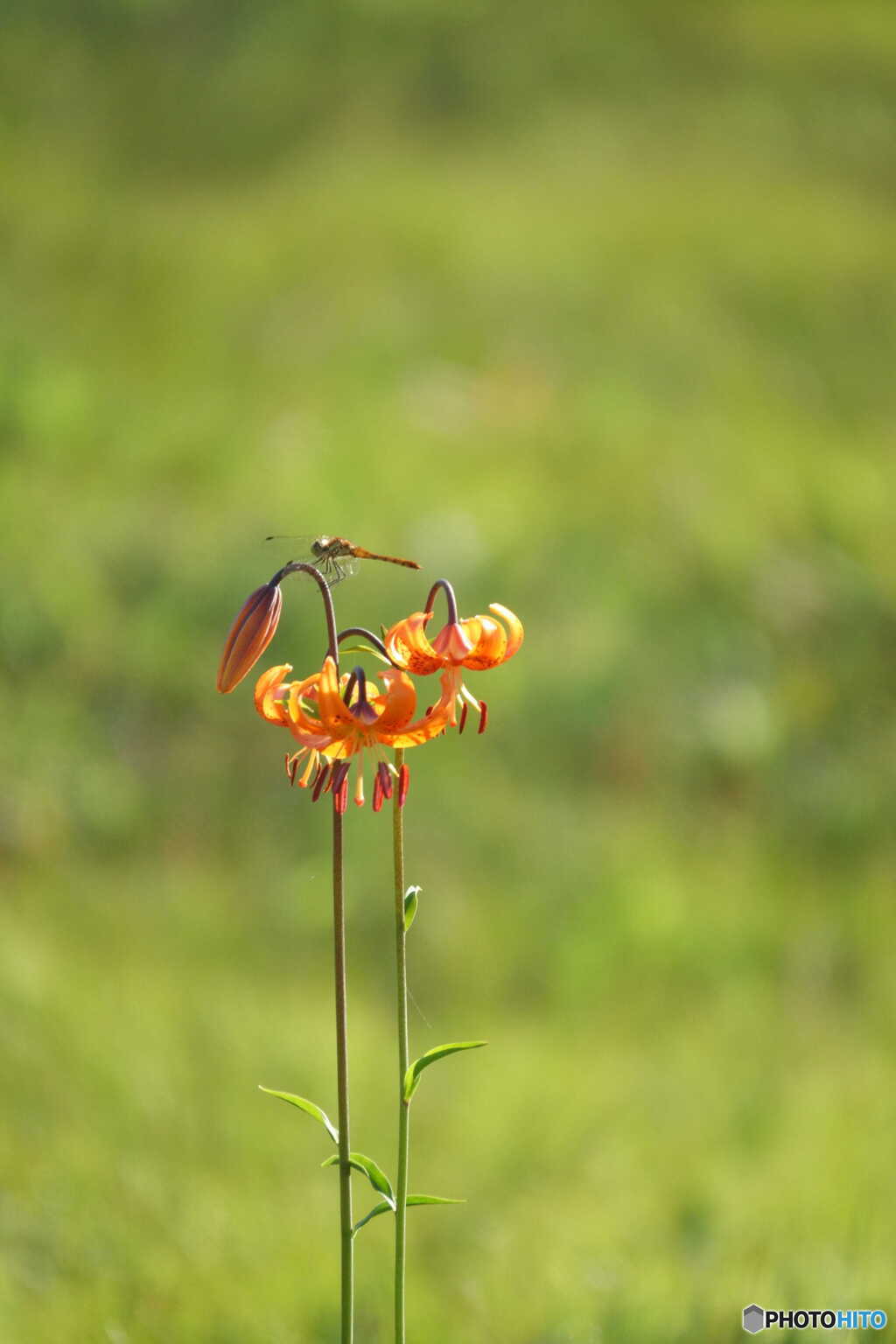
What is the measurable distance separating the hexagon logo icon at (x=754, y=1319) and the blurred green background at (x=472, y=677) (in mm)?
62

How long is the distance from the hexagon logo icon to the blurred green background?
0.20 ft

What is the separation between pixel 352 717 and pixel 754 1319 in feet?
3.73

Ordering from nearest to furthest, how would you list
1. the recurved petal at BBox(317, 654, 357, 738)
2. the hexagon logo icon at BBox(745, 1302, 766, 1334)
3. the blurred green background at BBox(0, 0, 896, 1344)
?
the recurved petal at BBox(317, 654, 357, 738), the hexagon logo icon at BBox(745, 1302, 766, 1334), the blurred green background at BBox(0, 0, 896, 1344)

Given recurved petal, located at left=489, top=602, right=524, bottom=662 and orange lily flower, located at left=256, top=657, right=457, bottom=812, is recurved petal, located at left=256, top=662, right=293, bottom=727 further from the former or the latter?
recurved petal, located at left=489, top=602, right=524, bottom=662

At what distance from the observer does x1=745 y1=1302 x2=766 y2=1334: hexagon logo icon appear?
171 centimetres

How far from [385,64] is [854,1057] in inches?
208

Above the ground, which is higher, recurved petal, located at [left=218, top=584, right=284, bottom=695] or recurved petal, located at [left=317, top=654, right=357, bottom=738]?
recurved petal, located at [left=218, top=584, right=284, bottom=695]

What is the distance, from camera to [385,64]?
21.3 ft

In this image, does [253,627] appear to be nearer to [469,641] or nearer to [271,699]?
[271,699]

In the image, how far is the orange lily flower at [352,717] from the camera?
1011 millimetres

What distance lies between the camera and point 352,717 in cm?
102

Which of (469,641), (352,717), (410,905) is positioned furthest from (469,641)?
(410,905)

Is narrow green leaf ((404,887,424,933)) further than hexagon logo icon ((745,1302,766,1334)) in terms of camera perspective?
No

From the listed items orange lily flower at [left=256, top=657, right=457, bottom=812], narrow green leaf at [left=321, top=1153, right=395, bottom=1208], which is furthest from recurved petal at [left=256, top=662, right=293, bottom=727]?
narrow green leaf at [left=321, top=1153, right=395, bottom=1208]
